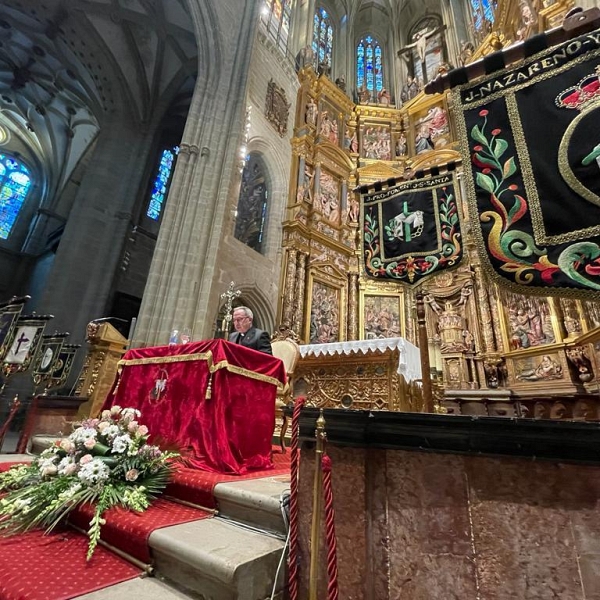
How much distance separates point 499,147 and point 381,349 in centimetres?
289

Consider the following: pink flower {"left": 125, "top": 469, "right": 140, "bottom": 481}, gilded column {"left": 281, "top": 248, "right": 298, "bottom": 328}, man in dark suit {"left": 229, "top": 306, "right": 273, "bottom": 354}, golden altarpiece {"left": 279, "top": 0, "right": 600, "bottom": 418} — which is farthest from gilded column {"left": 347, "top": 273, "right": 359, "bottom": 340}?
pink flower {"left": 125, "top": 469, "right": 140, "bottom": 481}

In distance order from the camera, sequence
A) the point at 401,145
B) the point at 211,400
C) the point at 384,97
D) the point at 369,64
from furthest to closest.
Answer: the point at 369,64
the point at 384,97
the point at 401,145
the point at 211,400

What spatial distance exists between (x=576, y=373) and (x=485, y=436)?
7410mm

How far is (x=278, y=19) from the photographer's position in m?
11.9

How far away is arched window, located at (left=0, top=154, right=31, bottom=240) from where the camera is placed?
16125 millimetres

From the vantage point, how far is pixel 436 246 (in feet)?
6.94

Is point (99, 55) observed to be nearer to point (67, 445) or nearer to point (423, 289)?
point (423, 289)

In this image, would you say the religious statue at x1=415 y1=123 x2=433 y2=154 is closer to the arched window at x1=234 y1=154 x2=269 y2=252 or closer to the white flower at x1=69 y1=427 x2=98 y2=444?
the arched window at x1=234 y1=154 x2=269 y2=252

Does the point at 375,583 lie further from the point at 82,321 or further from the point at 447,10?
the point at 447,10

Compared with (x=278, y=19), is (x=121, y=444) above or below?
below

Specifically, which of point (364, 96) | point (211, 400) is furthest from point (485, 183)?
point (364, 96)

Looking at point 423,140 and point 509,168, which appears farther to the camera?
point 423,140

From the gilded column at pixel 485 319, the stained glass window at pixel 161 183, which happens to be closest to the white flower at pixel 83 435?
the gilded column at pixel 485 319

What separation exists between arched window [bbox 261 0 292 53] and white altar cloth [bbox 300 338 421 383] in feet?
37.0
